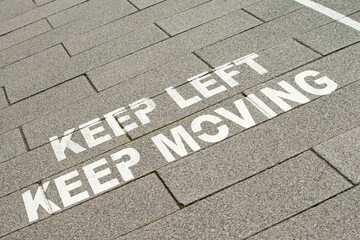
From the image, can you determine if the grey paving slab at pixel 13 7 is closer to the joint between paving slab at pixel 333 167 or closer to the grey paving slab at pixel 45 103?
the grey paving slab at pixel 45 103

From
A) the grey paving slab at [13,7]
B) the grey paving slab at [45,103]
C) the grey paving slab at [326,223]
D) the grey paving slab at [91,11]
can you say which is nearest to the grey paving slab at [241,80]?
the grey paving slab at [45,103]

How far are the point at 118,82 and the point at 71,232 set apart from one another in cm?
232

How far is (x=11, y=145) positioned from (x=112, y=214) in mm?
1854

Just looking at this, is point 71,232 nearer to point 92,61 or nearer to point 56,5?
point 92,61

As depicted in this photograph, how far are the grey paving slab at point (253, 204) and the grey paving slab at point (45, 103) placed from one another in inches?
97.0

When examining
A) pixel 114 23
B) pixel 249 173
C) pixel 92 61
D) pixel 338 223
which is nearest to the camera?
pixel 338 223

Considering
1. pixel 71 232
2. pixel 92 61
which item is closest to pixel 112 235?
pixel 71 232

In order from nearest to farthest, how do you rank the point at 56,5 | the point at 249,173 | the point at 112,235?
1. the point at 112,235
2. the point at 249,173
3. the point at 56,5

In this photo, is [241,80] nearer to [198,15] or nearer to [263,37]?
[263,37]

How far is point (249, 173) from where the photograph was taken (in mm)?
3938

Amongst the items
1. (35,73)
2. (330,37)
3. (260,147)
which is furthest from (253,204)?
(35,73)

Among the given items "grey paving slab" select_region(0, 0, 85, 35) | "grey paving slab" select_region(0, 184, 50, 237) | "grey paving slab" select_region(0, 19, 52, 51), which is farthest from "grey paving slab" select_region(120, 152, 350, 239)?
"grey paving slab" select_region(0, 0, 85, 35)

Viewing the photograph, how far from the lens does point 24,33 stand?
309 inches

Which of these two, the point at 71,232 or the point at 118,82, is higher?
the point at 118,82
